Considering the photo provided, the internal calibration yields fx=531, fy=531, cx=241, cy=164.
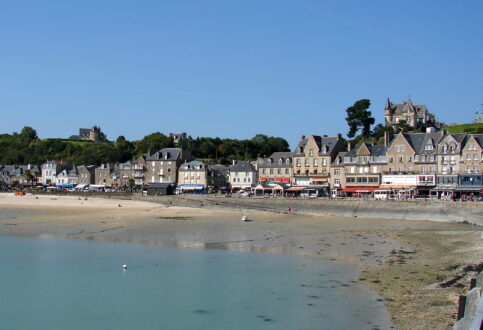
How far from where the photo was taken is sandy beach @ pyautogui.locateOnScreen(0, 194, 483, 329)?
675 inches

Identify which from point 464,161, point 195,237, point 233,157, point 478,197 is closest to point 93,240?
point 195,237

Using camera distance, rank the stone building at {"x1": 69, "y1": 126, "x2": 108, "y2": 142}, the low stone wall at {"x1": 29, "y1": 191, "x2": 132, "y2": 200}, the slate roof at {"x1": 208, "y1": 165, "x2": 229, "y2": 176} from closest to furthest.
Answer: the low stone wall at {"x1": 29, "y1": 191, "x2": 132, "y2": 200} < the slate roof at {"x1": 208, "y1": 165, "x2": 229, "y2": 176} < the stone building at {"x1": 69, "y1": 126, "x2": 108, "y2": 142}

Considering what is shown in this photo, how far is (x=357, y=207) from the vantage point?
154 feet

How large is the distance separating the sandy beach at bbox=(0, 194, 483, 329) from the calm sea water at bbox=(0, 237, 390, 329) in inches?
52.0

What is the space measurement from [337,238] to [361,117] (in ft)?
166

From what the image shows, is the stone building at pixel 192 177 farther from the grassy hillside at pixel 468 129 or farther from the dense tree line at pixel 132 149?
the grassy hillside at pixel 468 129

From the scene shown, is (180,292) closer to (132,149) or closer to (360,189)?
(360,189)

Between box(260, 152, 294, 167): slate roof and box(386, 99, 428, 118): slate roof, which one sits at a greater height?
box(386, 99, 428, 118): slate roof

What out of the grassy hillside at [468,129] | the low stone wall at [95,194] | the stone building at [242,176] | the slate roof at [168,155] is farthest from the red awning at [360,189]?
the slate roof at [168,155]

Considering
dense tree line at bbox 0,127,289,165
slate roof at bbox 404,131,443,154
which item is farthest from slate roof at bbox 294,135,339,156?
dense tree line at bbox 0,127,289,165

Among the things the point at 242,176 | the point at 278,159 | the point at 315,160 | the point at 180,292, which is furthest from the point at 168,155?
the point at 180,292

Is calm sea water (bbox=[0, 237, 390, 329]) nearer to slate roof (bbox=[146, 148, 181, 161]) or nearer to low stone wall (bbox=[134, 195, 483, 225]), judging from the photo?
low stone wall (bbox=[134, 195, 483, 225])

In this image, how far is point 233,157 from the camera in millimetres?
98875

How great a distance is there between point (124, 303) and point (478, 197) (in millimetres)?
39176
